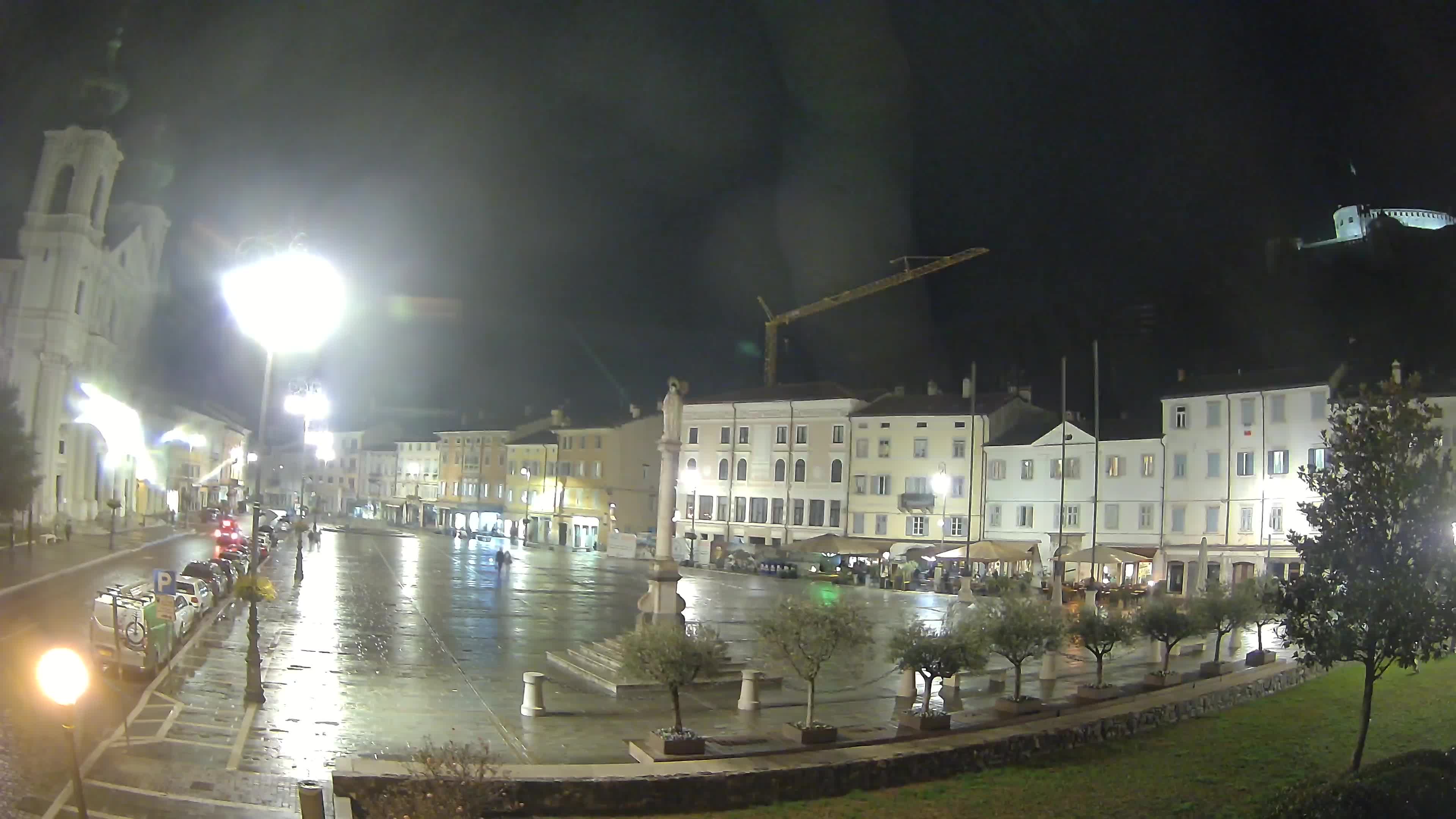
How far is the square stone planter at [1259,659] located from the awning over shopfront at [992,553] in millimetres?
23121

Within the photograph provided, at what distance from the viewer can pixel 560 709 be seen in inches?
684

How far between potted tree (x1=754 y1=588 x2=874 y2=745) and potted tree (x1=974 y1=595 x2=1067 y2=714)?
2880mm

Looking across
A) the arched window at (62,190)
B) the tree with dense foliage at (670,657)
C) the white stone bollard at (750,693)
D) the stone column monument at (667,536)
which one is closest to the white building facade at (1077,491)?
the stone column monument at (667,536)

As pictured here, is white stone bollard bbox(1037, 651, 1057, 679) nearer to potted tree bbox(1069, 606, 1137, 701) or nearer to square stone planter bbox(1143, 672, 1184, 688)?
potted tree bbox(1069, 606, 1137, 701)

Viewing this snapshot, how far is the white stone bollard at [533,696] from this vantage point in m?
16.8

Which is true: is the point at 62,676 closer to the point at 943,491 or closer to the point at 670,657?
the point at 670,657

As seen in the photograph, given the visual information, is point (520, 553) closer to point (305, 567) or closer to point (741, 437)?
point (741, 437)

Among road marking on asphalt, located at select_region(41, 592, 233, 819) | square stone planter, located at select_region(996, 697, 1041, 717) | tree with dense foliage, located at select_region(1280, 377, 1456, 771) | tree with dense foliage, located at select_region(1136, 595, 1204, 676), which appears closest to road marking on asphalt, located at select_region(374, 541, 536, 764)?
road marking on asphalt, located at select_region(41, 592, 233, 819)

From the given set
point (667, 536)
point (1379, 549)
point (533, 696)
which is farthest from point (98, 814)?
point (1379, 549)

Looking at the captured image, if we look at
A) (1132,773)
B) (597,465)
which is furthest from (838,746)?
(597,465)

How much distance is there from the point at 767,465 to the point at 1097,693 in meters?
50.4

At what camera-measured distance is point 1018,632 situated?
16.8 metres

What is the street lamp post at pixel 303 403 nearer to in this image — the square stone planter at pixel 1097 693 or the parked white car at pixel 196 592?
the parked white car at pixel 196 592

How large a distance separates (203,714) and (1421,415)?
59.7ft
